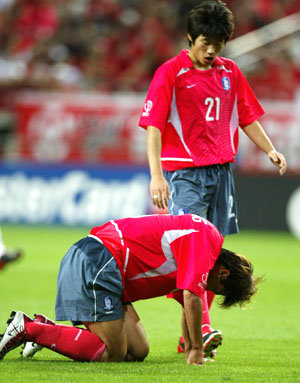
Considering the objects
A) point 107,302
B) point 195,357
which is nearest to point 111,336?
point 107,302

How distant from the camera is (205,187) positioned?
5723 mm

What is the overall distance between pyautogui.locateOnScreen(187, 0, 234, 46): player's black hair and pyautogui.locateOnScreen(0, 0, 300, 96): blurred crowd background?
12.5 m

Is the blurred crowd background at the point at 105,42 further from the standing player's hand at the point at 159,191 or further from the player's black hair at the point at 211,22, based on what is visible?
the standing player's hand at the point at 159,191

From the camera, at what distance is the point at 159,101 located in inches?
216

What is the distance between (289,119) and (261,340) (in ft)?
33.0

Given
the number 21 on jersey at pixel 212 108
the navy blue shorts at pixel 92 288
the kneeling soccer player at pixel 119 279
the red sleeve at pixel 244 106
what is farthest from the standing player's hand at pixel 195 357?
the red sleeve at pixel 244 106

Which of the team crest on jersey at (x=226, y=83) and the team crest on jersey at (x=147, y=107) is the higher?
the team crest on jersey at (x=226, y=83)

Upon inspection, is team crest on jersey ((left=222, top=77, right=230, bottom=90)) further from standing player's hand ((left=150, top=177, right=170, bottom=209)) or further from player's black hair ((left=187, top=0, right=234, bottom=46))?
standing player's hand ((left=150, top=177, right=170, bottom=209))

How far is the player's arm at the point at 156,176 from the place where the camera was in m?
5.06

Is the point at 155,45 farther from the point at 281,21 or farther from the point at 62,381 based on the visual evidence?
the point at 62,381

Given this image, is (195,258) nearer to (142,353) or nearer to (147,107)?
(142,353)

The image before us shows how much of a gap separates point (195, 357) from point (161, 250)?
2.07 ft

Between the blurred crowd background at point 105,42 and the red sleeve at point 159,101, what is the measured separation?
12.4 metres

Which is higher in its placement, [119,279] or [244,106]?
[244,106]
